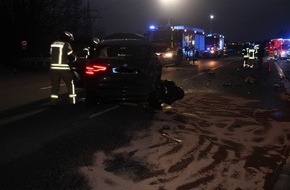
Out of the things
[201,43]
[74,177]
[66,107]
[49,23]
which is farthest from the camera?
[201,43]

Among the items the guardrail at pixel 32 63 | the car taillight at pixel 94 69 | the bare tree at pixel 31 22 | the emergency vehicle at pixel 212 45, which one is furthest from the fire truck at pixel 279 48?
the car taillight at pixel 94 69

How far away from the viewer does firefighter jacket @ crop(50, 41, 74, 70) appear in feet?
36.9

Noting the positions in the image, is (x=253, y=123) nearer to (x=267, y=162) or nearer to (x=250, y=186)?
(x=267, y=162)

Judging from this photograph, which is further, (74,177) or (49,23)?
(49,23)

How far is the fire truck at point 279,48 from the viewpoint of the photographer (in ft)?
147

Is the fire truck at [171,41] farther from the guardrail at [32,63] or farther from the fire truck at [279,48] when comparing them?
the fire truck at [279,48]

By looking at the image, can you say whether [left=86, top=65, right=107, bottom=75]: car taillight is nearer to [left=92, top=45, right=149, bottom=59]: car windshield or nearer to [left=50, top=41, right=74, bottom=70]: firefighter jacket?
[left=92, top=45, right=149, bottom=59]: car windshield

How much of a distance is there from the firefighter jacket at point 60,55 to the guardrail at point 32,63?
62.8 feet

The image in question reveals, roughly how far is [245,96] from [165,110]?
3813mm

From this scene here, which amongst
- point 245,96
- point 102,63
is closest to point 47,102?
point 102,63

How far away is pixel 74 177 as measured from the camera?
561cm

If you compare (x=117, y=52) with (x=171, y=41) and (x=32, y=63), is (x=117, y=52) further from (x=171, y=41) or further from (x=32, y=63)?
(x=171, y=41)

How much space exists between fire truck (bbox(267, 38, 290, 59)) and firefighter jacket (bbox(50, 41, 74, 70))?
Result: 36.9 m

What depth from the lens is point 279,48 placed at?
45.8 m
